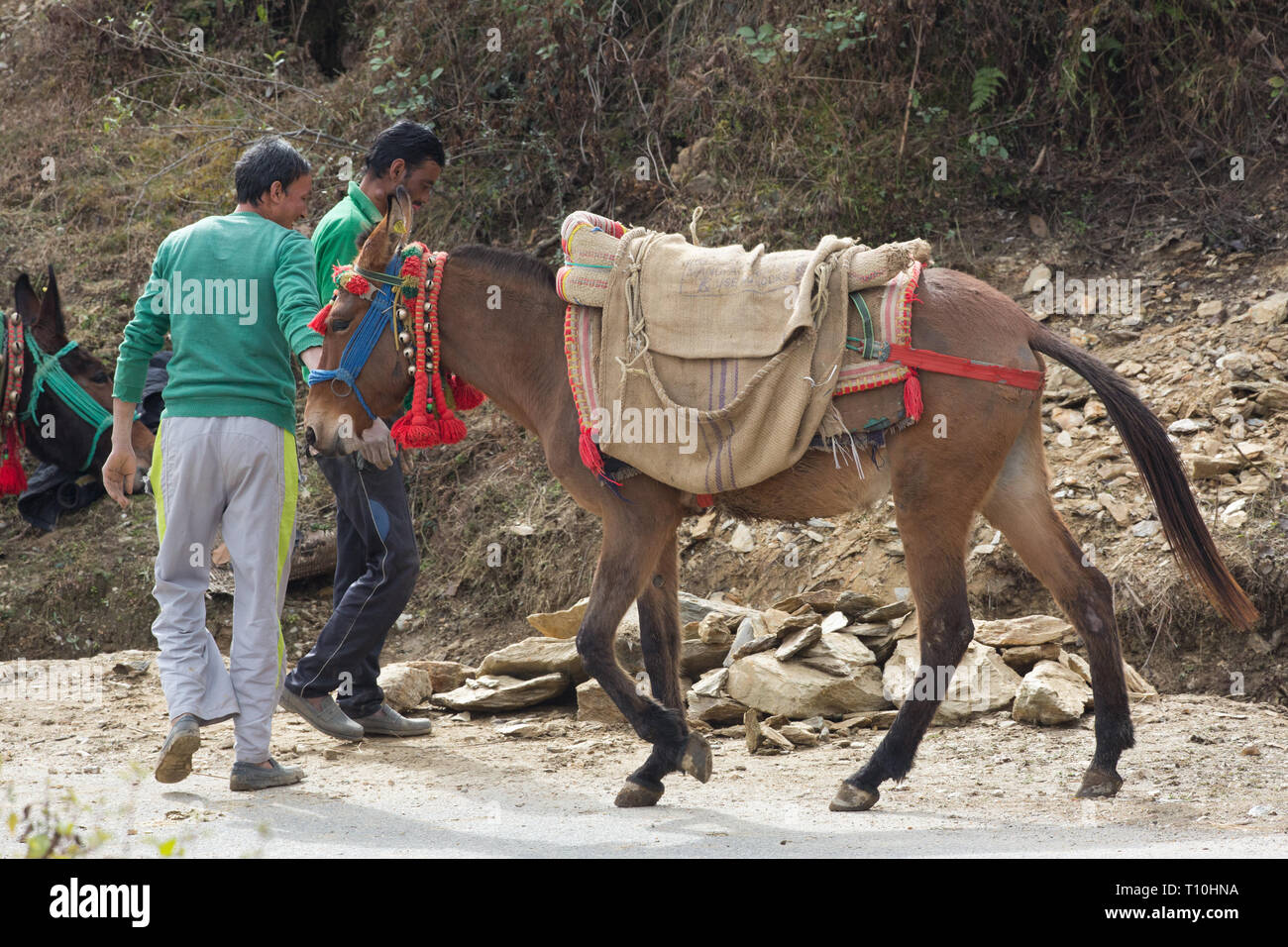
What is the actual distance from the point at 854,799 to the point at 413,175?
330cm

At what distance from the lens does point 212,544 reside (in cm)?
461

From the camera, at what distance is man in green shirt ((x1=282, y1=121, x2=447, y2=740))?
17.8 ft

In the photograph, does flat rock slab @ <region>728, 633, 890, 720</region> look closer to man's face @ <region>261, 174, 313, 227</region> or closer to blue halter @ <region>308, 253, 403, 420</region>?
blue halter @ <region>308, 253, 403, 420</region>

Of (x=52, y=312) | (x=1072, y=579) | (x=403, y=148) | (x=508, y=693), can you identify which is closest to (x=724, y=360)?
(x=1072, y=579)

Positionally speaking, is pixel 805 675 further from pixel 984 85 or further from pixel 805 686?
pixel 984 85

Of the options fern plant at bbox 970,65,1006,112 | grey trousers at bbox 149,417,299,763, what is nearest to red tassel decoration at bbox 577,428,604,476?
grey trousers at bbox 149,417,299,763

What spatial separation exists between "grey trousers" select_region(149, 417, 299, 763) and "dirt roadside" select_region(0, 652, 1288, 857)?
0.44m

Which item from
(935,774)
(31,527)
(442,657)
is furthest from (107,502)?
(935,774)

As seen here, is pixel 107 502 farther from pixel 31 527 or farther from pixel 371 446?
pixel 371 446

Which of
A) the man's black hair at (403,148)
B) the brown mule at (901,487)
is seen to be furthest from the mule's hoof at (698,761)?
the man's black hair at (403,148)

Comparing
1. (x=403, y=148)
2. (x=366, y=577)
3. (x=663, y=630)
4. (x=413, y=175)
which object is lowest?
(x=663, y=630)

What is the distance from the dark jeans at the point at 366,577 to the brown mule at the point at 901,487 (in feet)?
2.52

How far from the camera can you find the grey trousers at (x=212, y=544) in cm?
446

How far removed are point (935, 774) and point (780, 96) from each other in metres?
5.78
